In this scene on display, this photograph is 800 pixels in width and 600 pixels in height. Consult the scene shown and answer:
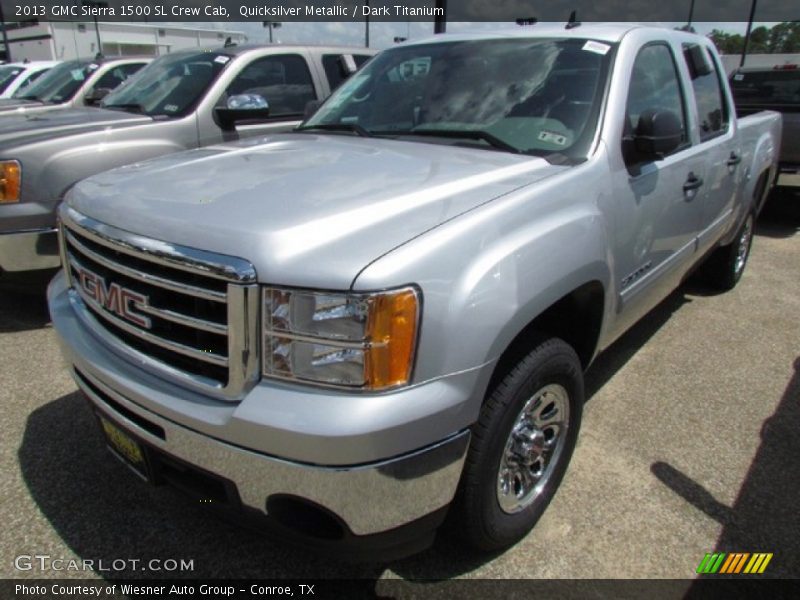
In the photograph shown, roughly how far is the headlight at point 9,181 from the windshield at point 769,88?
26.6ft

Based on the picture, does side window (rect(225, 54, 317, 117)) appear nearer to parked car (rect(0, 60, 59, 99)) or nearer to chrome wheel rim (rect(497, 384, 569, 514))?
chrome wheel rim (rect(497, 384, 569, 514))

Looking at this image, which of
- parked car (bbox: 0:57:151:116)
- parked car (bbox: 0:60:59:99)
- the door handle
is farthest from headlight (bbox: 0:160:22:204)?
parked car (bbox: 0:60:59:99)

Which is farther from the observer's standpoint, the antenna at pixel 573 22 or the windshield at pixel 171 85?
the windshield at pixel 171 85

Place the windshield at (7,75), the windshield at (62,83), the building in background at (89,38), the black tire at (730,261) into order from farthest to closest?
1. the building in background at (89,38)
2. the windshield at (7,75)
3. the windshield at (62,83)
4. the black tire at (730,261)

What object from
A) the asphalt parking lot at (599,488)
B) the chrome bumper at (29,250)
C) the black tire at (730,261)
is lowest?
the asphalt parking lot at (599,488)

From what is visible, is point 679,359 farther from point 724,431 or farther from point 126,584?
point 126,584

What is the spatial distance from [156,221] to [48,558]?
4.40 feet

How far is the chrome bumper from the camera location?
3.88m

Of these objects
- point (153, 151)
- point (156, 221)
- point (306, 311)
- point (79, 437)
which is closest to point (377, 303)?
point (306, 311)

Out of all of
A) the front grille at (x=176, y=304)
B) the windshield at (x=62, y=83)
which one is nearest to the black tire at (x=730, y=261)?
the front grille at (x=176, y=304)

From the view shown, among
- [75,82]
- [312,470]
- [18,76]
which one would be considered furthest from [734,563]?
[18,76]

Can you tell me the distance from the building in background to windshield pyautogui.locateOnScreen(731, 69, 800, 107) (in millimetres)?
47040

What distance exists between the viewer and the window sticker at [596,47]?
9.00 feet

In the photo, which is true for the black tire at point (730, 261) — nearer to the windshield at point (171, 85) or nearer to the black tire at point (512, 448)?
the black tire at point (512, 448)
